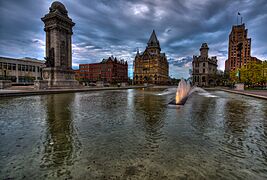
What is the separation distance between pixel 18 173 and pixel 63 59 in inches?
Answer: 1390

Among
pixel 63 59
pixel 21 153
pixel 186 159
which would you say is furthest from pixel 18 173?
pixel 63 59

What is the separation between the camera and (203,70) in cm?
9425

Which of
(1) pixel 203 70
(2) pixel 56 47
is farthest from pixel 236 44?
(2) pixel 56 47

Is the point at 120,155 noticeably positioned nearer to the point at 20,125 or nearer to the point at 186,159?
the point at 186,159

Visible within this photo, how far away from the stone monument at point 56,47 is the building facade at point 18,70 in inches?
1644

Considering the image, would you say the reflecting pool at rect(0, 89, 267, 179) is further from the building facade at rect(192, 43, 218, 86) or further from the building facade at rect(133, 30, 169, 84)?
the building facade at rect(192, 43, 218, 86)

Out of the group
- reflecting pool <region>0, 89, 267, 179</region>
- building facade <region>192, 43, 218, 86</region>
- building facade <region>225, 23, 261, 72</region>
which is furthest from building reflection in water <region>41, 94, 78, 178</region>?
building facade <region>225, 23, 261, 72</region>

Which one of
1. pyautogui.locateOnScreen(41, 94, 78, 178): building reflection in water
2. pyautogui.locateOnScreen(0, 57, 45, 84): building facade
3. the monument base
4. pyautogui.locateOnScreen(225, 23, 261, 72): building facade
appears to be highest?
pyautogui.locateOnScreen(225, 23, 261, 72): building facade

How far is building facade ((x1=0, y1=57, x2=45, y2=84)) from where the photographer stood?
62844 millimetres

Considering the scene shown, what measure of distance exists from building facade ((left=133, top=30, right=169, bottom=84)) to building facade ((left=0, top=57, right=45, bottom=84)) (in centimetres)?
5930

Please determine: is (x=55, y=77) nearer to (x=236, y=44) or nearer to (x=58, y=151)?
(x=58, y=151)

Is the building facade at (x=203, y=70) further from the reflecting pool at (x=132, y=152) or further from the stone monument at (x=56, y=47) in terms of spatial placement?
the reflecting pool at (x=132, y=152)

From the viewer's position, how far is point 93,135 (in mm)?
4840

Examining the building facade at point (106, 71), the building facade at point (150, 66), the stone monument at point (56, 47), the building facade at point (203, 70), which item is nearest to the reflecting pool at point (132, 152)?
the stone monument at point (56, 47)
